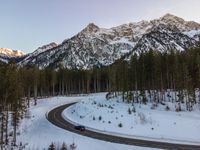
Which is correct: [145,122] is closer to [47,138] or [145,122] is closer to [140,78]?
[47,138]

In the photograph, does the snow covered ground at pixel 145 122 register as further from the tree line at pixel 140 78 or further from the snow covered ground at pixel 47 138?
the tree line at pixel 140 78

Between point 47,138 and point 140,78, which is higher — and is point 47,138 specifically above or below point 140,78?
below

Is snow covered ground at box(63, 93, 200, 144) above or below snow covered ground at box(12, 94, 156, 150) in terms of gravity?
above

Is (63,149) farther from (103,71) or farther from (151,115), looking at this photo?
(103,71)

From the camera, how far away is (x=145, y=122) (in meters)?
50.9

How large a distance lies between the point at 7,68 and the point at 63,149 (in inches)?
676

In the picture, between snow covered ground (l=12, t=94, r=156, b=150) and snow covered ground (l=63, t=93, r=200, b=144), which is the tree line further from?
snow covered ground (l=63, t=93, r=200, b=144)

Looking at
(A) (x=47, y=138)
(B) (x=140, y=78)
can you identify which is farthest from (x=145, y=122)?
(B) (x=140, y=78)

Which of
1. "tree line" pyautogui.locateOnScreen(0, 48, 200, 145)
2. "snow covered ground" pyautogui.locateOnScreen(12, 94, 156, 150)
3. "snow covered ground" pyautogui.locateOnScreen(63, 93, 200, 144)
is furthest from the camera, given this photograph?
"snow covered ground" pyautogui.locateOnScreen(63, 93, 200, 144)

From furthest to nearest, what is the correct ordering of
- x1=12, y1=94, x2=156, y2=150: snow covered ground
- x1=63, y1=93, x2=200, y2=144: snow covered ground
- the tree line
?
x1=63, y1=93, x2=200, y2=144: snow covered ground < the tree line < x1=12, y1=94, x2=156, y2=150: snow covered ground

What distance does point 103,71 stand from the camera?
13950 cm

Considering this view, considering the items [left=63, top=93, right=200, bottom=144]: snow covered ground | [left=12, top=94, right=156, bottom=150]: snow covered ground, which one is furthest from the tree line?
[left=63, top=93, right=200, bottom=144]: snow covered ground

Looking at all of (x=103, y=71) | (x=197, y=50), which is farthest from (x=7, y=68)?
(x=103, y=71)

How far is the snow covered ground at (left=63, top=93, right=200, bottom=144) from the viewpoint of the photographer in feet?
150
